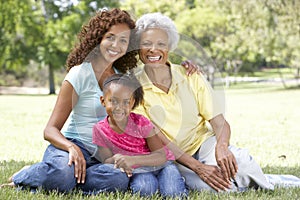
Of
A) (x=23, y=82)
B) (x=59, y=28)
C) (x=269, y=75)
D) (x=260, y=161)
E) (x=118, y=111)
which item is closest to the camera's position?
(x=118, y=111)

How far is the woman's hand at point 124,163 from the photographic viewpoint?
10.5 ft

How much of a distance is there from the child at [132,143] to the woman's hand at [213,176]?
16 centimetres

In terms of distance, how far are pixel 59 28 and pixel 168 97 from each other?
948 inches

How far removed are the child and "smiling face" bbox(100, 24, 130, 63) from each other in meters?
0.19

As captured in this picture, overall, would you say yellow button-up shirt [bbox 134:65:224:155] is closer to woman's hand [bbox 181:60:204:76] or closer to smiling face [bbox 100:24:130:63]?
woman's hand [bbox 181:60:204:76]

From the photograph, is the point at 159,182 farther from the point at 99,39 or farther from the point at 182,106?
the point at 99,39

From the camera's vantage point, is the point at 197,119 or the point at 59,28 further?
the point at 59,28

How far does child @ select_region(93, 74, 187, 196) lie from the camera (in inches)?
125

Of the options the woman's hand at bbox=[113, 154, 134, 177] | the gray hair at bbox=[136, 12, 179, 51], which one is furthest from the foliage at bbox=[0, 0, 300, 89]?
the woman's hand at bbox=[113, 154, 134, 177]

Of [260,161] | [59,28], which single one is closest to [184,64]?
[260,161]

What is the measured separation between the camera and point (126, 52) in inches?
136

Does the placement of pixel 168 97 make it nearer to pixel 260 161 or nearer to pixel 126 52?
pixel 126 52

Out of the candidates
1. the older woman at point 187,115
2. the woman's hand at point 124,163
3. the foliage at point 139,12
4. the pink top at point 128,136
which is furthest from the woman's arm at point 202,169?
the foliage at point 139,12

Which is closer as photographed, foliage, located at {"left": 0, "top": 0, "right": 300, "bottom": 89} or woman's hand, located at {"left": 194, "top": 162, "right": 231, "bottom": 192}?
woman's hand, located at {"left": 194, "top": 162, "right": 231, "bottom": 192}
